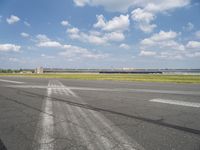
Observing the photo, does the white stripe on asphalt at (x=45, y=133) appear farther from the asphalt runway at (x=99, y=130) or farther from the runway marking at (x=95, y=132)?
the runway marking at (x=95, y=132)

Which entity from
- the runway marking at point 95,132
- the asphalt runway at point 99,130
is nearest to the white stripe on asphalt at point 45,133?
the asphalt runway at point 99,130

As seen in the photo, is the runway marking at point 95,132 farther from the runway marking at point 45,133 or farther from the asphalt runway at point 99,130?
the runway marking at point 45,133

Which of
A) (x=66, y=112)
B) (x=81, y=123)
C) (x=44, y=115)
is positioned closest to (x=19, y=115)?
(x=44, y=115)

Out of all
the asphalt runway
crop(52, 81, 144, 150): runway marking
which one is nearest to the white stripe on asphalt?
the asphalt runway

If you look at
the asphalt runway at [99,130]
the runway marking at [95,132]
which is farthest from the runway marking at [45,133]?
the runway marking at [95,132]

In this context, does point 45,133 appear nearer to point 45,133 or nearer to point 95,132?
point 45,133

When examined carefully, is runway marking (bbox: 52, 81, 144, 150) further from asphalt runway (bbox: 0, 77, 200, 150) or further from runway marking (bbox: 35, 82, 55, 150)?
runway marking (bbox: 35, 82, 55, 150)

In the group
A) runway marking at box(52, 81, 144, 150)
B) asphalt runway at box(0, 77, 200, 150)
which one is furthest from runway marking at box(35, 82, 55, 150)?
runway marking at box(52, 81, 144, 150)

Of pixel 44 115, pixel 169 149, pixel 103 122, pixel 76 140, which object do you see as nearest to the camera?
pixel 169 149

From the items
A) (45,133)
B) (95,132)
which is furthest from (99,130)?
(45,133)

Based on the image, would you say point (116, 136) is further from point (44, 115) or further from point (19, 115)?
point (19, 115)

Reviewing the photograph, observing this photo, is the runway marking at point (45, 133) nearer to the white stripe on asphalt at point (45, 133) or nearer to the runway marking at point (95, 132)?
the white stripe on asphalt at point (45, 133)

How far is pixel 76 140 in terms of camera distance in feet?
13.4

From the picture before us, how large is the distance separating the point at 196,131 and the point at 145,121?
1.40m
